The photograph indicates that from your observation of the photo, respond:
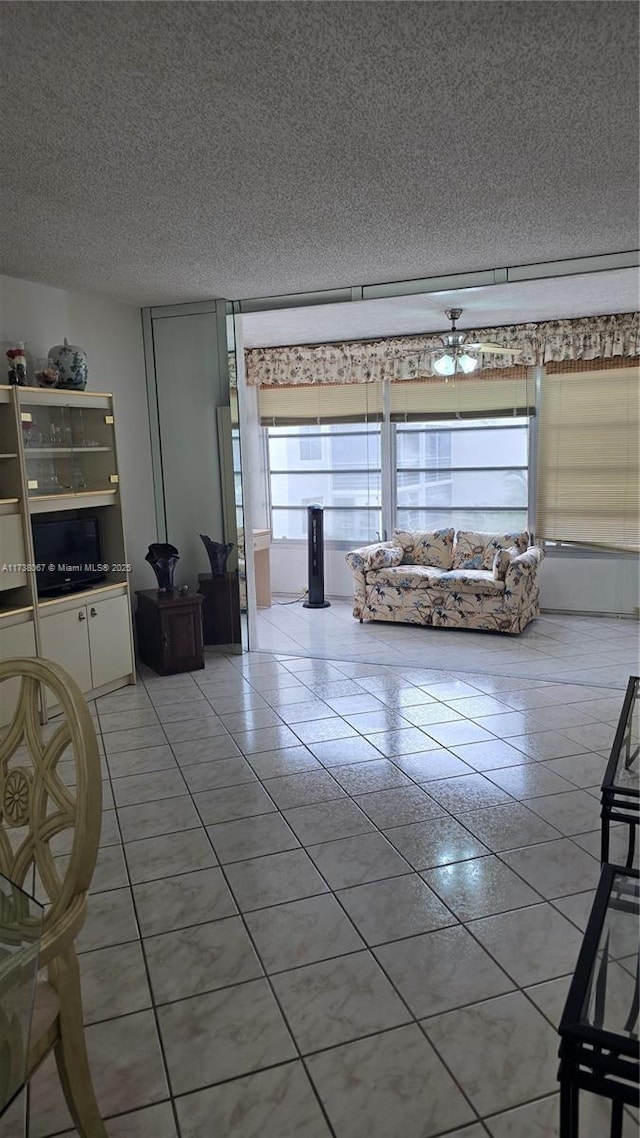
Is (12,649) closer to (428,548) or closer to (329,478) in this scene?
(428,548)

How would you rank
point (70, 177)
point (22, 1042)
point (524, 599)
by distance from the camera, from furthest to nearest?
1. point (524, 599)
2. point (70, 177)
3. point (22, 1042)

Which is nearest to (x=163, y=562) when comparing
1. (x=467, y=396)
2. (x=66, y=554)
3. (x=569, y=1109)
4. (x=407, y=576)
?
(x=66, y=554)

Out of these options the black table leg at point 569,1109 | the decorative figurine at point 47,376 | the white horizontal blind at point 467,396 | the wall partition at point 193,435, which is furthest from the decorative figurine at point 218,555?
the black table leg at point 569,1109

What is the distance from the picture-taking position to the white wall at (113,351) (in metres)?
4.44

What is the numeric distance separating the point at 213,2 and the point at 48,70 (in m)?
0.57

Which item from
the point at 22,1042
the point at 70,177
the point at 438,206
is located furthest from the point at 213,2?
the point at 22,1042

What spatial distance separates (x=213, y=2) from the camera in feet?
5.72

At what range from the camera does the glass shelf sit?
4.15m

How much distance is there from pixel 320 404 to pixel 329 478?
75 cm

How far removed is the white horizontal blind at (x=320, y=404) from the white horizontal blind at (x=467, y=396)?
24cm

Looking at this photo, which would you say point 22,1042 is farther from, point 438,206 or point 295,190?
point 438,206

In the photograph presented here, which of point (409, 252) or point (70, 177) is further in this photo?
point (409, 252)

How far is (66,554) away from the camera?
444cm

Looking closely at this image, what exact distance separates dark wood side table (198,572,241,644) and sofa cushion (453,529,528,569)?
2215 mm
